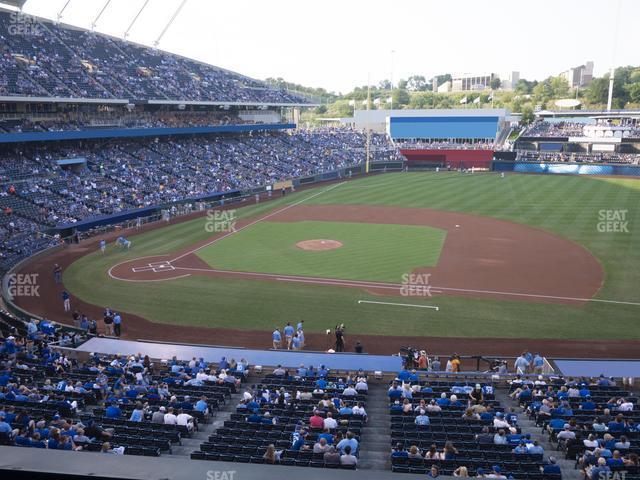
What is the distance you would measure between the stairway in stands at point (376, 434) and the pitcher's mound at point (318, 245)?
20.6 m

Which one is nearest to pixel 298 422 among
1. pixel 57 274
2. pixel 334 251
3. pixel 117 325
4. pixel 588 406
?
pixel 588 406

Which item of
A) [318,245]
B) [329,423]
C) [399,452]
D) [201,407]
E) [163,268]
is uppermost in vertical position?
[399,452]

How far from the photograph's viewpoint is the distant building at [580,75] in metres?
185

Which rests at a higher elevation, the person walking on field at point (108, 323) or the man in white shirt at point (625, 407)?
the man in white shirt at point (625, 407)

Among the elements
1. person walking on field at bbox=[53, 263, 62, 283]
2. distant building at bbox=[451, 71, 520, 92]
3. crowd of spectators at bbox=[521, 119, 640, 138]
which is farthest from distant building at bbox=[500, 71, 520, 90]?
person walking on field at bbox=[53, 263, 62, 283]

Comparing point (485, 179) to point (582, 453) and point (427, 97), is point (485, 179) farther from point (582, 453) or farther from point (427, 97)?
point (427, 97)

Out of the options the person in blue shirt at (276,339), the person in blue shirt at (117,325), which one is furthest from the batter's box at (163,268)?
the person in blue shirt at (276,339)

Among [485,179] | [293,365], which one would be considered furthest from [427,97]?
[293,365]

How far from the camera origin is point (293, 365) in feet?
60.7

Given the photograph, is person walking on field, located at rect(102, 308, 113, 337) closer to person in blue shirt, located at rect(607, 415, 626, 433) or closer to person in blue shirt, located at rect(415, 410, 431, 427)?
person in blue shirt, located at rect(415, 410, 431, 427)

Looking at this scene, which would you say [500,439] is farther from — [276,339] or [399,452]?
[276,339]

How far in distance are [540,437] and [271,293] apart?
1730 centimetres

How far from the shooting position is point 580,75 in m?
186

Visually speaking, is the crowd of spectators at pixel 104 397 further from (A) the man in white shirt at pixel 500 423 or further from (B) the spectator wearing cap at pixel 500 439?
(A) the man in white shirt at pixel 500 423
